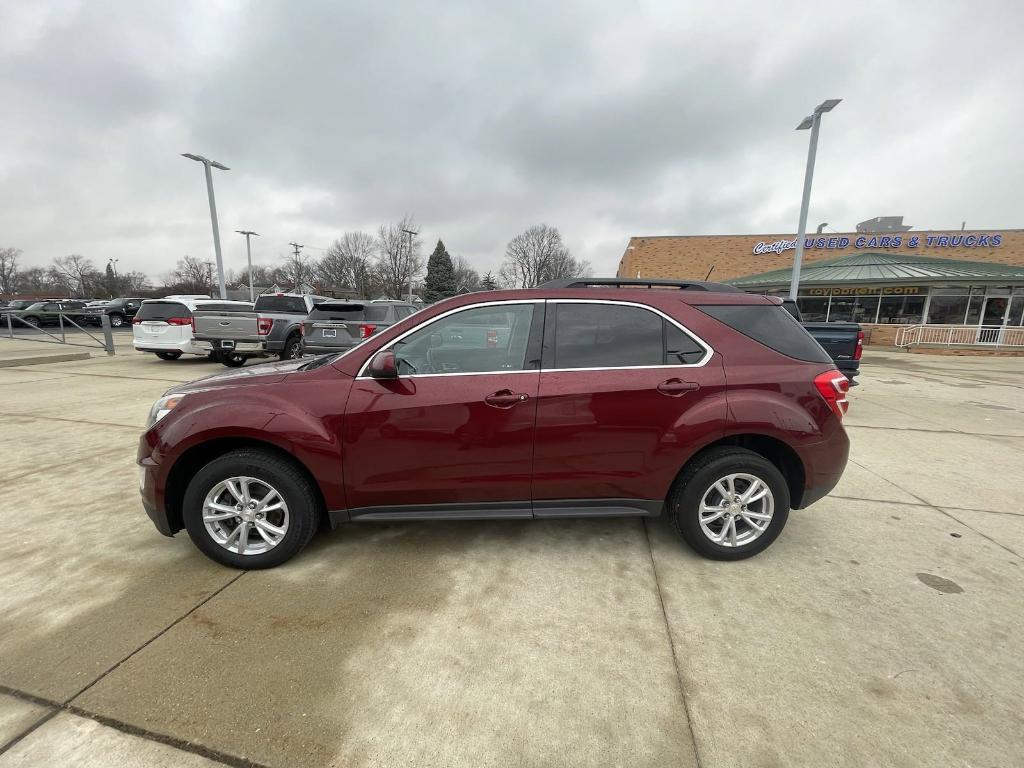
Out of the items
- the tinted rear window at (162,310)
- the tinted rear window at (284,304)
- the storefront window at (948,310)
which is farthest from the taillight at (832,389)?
the storefront window at (948,310)

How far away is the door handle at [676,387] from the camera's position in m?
2.71

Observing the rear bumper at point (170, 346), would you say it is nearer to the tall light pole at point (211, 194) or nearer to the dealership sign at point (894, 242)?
the tall light pole at point (211, 194)

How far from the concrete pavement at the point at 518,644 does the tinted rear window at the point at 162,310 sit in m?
8.60

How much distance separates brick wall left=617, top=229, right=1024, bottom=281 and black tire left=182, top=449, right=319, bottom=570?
95.0ft

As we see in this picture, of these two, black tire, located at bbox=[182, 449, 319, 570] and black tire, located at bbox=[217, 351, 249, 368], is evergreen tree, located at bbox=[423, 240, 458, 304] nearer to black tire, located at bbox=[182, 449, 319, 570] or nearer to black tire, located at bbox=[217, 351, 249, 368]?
black tire, located at bbox=[217, 351, 249, 368]

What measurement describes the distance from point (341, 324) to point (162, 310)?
229 inches

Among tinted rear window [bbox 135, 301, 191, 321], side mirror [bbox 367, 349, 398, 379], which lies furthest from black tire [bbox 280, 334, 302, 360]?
side mirror [bbox 367, 349, 398, 379]

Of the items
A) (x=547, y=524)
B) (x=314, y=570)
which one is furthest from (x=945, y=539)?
(x=314, y=570)

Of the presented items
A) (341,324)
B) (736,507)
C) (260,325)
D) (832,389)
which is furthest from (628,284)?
(260,325)

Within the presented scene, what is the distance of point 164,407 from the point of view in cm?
277

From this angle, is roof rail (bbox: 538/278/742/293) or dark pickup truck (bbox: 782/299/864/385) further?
dark pickup truck (bbox: 782/299/864/385)

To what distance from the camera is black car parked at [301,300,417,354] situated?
8594 mm

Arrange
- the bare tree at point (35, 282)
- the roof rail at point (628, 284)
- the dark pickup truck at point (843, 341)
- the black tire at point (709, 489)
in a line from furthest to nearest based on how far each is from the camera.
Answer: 1. the bare tree at point (35, 282)
2. the dark pickup truck at point (843, 341)
3. the roof rail at point (628, 284)
4. the black tire at point (709, 489)

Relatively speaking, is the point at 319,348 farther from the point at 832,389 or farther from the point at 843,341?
the point at 843,341
